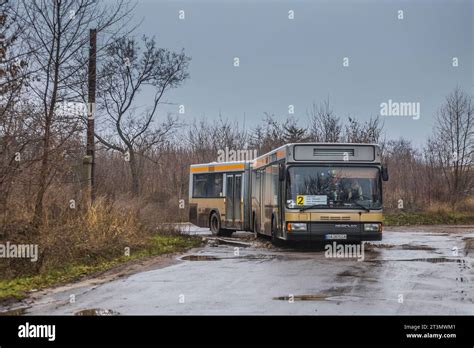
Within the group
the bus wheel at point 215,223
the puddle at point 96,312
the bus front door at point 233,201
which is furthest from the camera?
the bus wheel at point 215,223

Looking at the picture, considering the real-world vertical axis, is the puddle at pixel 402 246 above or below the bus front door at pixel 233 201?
below

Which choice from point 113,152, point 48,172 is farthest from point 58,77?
point 113,152

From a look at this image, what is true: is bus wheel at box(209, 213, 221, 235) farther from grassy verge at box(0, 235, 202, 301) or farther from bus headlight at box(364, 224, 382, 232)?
bus headlight at box(364, 224, 382, 232)

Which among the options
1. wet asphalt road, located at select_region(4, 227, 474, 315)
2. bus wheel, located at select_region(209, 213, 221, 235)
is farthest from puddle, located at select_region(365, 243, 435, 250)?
bus wheel, located at select_region(209, 213, 221, 235)

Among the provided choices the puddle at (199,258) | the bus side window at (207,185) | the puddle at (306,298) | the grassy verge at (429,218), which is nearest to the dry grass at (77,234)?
the puddle at (199,258)

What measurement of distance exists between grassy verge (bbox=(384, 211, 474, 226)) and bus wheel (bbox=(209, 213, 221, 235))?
10.6m

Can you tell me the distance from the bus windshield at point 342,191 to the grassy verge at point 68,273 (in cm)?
401

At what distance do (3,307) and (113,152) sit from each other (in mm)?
26313

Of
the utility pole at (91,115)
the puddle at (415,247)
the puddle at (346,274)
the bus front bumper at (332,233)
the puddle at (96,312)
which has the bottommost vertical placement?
the puddle at (96,312)

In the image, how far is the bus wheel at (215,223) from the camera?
28172 mm

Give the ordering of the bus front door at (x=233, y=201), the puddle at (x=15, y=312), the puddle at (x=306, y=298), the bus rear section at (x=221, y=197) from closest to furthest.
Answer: the puddle at (x=15, y=312)
the puddle at (x=306, y=298)
the bus rear section at (x=221, y=197)
the bus front door at (x=233, y=201)

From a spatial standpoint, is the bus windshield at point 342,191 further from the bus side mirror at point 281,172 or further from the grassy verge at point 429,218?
the grassy verge at point 429,218

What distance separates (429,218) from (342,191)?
19.1 m
